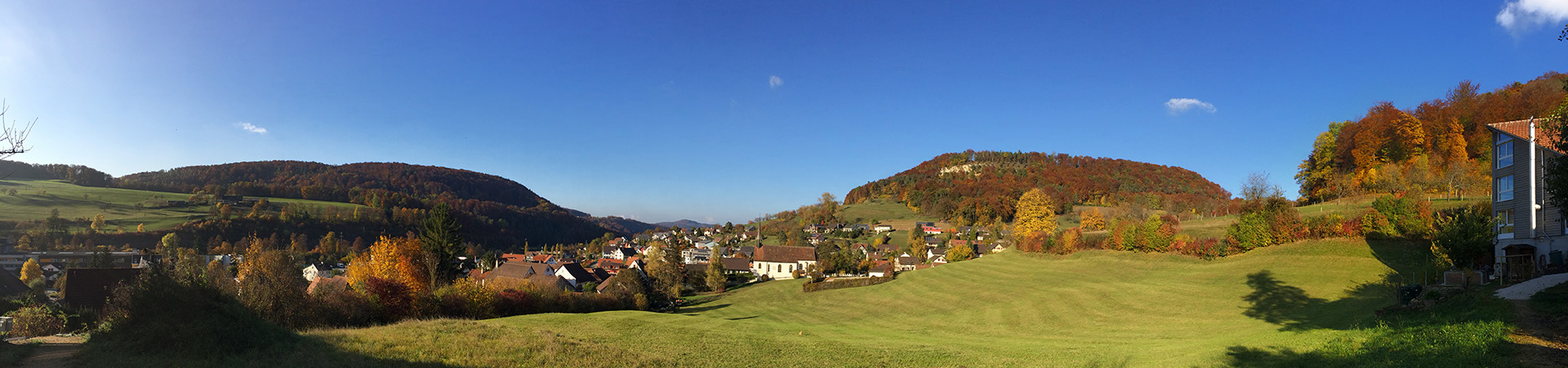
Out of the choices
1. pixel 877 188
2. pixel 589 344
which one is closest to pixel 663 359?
pixel 589 344

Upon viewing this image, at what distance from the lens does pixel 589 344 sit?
13.1 m

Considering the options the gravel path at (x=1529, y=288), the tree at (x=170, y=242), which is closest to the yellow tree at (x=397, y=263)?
the gravel path at (x=1529, y=288)

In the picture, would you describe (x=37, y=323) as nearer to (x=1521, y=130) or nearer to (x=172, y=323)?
(x=172, y=323)

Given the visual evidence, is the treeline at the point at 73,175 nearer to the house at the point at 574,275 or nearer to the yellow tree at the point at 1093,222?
the house at the point at 574,275

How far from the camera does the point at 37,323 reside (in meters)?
19.9

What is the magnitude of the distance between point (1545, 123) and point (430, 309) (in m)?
29.4

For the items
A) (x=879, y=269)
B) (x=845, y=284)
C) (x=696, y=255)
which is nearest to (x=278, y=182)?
(x=696, y=255)

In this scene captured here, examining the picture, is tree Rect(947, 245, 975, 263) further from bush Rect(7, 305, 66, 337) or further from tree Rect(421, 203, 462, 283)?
bush Rect(7, 305, 66, 337)

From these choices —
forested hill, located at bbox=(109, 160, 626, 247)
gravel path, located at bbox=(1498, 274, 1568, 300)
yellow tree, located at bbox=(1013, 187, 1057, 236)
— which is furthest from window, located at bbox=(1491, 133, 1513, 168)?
forested hill, located at bbox=(109, 160, 626, 247)

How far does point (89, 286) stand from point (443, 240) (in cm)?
1505

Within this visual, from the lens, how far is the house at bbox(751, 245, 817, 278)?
246 feet

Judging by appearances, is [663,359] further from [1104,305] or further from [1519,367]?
[1104,305]

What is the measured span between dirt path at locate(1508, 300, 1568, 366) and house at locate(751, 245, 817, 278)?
214ft

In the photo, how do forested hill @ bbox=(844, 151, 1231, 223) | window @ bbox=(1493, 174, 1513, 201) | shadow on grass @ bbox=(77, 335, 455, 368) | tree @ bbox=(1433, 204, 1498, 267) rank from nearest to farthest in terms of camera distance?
shadow on grass @ bbox=(77, 335, 455, 368), tree @ bbox=(1433, 204, 1498, 267), window @ bbox=(1493, 174, 1513, 201), forested hill @ bbox=(844, 151, 1231, 223)
